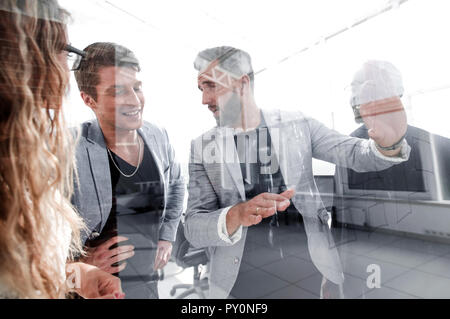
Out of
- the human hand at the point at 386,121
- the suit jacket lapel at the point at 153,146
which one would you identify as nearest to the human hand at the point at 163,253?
the suit jacket lapel at the point at 153,146

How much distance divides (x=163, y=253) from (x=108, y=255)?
244mm

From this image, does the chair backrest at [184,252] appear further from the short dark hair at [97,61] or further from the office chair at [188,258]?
the short dark hair at [97,61]

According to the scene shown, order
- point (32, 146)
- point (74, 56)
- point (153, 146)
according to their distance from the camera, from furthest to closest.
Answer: point (153, 146)
point (74, 56)
point (32, 146)

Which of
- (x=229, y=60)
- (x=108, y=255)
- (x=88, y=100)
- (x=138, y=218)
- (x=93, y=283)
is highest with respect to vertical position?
(x=229, y=60)

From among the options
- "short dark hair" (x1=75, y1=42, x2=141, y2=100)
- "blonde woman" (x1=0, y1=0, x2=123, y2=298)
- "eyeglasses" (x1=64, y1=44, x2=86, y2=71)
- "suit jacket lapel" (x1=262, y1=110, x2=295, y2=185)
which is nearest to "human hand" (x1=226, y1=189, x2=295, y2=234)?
"suit jacket lapel" (x1=262, y1=110, x2=295, y2=185)

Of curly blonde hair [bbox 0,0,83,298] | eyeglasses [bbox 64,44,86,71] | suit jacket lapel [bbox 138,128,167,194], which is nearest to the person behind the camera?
curly blonde hair [bbox 0,0,83,298]

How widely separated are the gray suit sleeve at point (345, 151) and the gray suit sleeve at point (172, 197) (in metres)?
0.69

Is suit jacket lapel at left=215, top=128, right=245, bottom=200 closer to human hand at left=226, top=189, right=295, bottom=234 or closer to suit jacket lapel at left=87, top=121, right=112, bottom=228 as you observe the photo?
human hand at left=226, top=189, right=295, bottom=234

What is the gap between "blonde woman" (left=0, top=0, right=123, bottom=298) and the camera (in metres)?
0.77

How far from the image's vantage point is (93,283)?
3.10ft

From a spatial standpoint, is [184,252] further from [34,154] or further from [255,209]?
[34,154]

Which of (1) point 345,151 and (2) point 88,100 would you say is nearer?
(2) point 88,100

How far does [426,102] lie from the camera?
983mm

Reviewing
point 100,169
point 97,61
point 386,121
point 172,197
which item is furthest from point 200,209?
point 386,121
